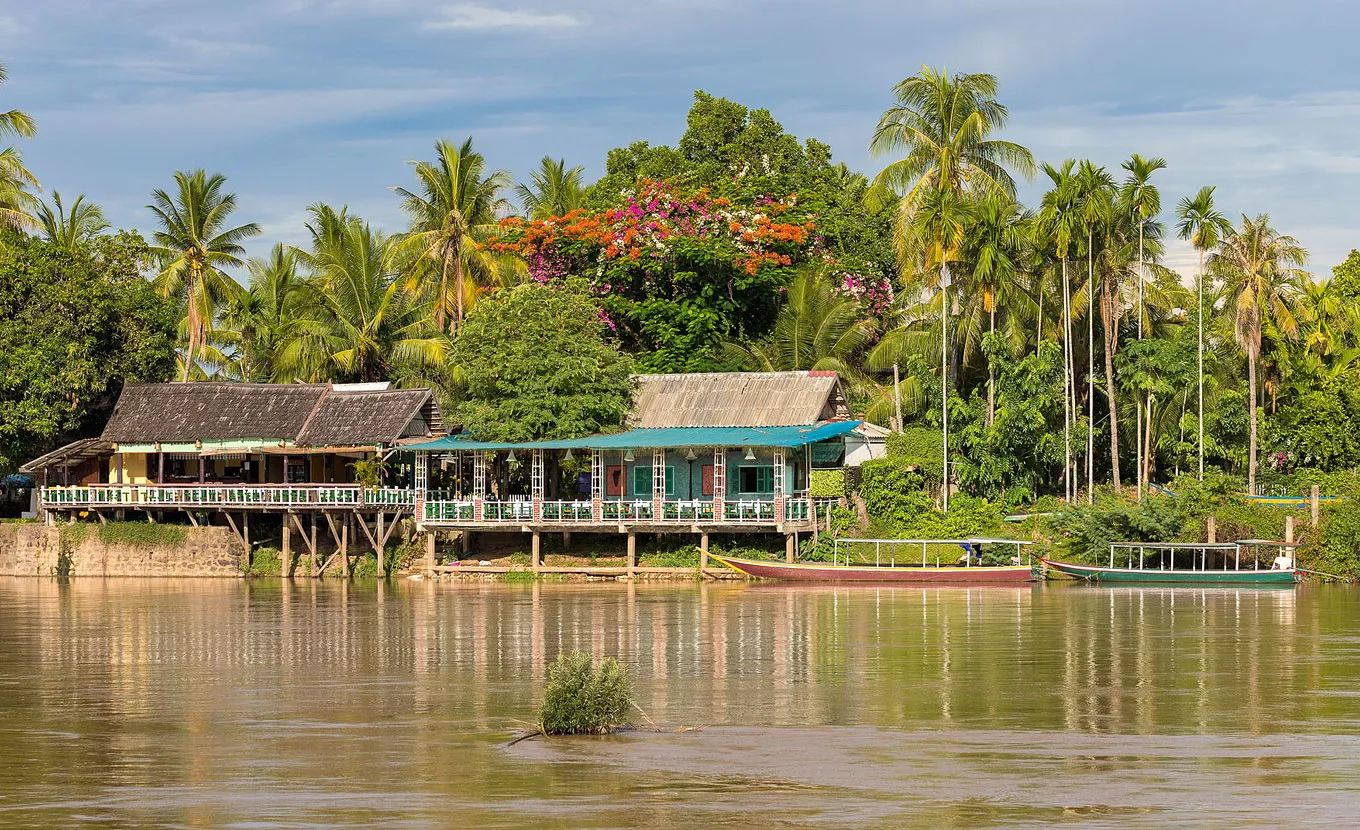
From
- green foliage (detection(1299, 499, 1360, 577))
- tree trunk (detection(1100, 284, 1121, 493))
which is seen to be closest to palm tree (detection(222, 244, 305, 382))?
tree trunk (detection(1100, 284, 1121, 493))

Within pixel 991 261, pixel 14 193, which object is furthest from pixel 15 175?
pixel 991 261

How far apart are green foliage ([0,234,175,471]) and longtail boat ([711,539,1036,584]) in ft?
62.4

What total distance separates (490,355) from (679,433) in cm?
540

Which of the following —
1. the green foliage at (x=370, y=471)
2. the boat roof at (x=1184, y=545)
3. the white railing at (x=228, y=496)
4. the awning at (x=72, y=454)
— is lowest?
the boat roof at (x=1184, y=545)

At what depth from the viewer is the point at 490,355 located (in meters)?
44.4

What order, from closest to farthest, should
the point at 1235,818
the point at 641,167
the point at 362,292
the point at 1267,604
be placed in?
the point at 1235,818 → the point at 1267,604 → the point at 362,292 → the point at 641,167

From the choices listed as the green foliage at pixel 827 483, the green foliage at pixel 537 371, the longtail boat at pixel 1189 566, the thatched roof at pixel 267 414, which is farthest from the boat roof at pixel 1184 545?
the thatched roof at pixel 267 414

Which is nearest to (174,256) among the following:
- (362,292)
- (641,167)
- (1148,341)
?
(362,292)

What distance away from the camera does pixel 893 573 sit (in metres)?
39.3

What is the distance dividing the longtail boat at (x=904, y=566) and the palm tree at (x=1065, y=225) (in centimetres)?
444

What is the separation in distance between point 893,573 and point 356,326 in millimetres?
20544

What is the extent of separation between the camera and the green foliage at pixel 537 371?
43719 millimetres

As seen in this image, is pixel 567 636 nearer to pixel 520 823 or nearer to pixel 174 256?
pixel 520 823

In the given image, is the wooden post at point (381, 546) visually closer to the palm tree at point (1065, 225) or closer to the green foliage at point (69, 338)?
the green foliage at point (69, 338)
